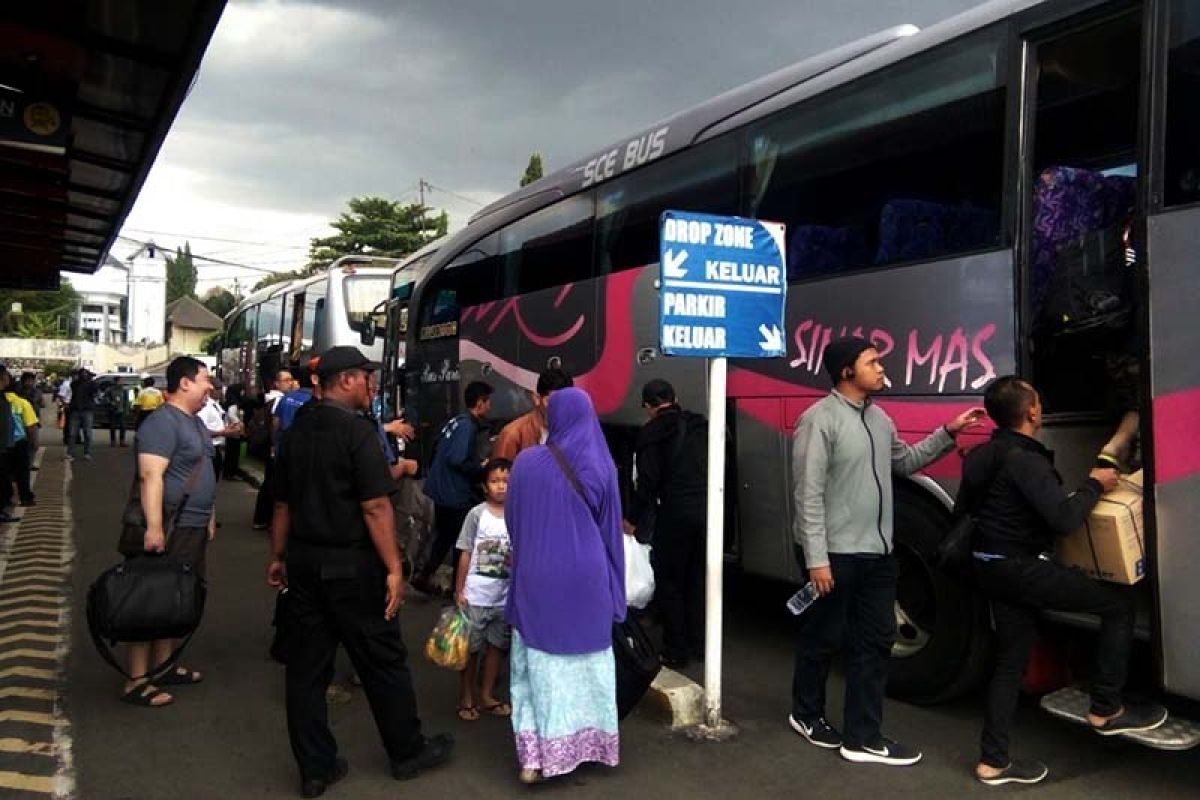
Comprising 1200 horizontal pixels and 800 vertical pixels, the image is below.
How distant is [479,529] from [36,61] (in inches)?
195

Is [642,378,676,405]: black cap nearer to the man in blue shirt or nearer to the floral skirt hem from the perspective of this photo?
the man in blue shirt

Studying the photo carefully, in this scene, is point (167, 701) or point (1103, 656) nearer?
point (1103, 656)

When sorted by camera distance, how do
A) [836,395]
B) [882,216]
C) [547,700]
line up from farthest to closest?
[882,216], [836,395], [547,700]

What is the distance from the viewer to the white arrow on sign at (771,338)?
178 inches

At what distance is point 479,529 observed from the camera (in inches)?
180

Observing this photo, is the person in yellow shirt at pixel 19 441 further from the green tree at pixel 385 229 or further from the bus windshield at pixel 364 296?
the green tree at pixel 385 229

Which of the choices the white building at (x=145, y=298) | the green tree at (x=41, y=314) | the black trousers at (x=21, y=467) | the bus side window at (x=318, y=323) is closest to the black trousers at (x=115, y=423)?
the bus side window at (x=318, y=323)

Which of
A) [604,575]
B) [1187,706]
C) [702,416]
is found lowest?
[1187,706]

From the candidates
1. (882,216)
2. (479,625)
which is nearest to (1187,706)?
(882,216)

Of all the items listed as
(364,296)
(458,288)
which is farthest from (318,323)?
(458,288)

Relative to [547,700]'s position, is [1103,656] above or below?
above

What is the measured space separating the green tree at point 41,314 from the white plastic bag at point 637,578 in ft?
198

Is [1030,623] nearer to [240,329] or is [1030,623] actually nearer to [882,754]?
[882,754]

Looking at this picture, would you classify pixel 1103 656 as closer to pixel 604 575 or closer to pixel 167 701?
pixel 604 575
